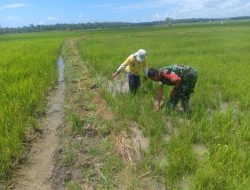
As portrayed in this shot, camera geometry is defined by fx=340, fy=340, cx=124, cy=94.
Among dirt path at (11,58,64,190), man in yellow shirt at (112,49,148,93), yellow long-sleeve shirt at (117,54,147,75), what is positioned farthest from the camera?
yellow long-sleeve shirt at (117,54,147,75)

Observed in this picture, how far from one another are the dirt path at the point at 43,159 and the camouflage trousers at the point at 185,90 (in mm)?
1872

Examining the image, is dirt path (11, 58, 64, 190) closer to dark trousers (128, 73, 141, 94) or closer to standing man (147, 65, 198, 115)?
dark trousers (128, 73, 141, 94)

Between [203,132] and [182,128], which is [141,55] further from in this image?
[203,132]

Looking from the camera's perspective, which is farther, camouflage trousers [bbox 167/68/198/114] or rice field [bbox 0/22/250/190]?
camouflage trousers [bbox 167/68/198/114]

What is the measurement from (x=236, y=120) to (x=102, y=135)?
6.39 ft

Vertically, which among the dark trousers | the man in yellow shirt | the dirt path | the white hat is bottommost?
the dirt path

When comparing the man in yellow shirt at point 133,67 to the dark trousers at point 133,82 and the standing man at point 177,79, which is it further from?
the standing man at point 177,79

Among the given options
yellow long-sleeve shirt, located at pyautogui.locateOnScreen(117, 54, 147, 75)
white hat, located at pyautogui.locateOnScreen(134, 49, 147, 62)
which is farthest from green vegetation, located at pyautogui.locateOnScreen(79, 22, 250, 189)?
white hat, located at pyautogui.locateOnScreen(134, 49, 147, 62)

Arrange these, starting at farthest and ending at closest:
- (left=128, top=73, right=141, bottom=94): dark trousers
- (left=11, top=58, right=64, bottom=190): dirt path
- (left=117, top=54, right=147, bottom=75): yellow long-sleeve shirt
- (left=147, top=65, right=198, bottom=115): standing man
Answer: (left=128, top=73, right=141, bottom=94): dark trousers
(left=117, top=54, right=147, bottom=75): yellow long-sleeve shirt
(left=147, top=65, right=198, bottom=115): standing man
(left=11, top=58, right=64, bottom=190): dirt path

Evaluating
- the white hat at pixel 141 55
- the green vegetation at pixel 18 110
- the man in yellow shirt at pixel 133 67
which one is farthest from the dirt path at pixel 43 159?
the white hat at pixel 141 55

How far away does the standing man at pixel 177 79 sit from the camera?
16.6 ft

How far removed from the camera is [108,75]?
9602 millimetres

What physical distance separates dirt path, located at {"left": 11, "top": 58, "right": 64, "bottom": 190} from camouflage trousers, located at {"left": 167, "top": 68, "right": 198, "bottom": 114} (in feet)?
6.14

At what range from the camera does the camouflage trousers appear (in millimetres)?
5301
